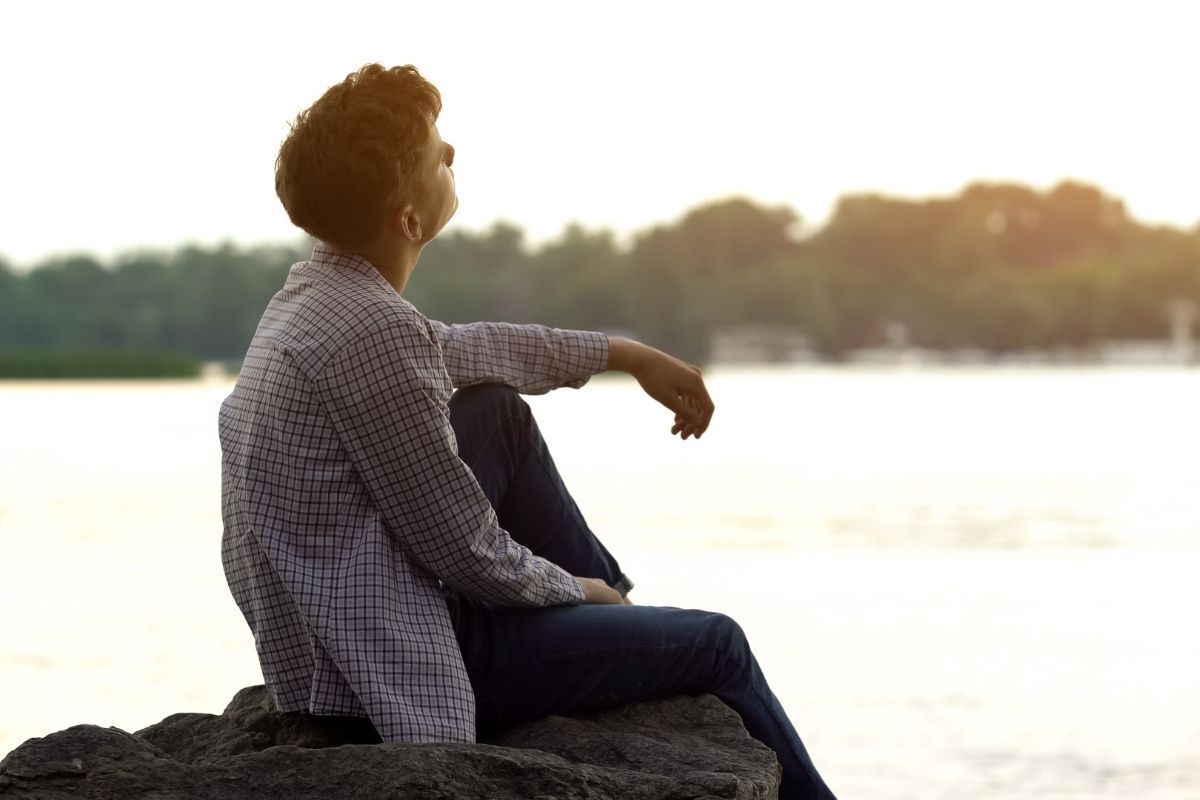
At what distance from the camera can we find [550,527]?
249 cm

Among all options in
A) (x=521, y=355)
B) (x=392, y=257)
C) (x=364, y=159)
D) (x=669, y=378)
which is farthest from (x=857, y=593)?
(x=364, y=159)

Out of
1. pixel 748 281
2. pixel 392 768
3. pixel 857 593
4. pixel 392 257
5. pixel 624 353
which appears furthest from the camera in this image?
pixel 748 281

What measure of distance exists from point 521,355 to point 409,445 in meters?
0.52

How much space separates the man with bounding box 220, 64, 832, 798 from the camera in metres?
2.11

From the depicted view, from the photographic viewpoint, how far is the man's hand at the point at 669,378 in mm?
2676

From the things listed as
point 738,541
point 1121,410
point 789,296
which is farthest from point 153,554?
point 789,296

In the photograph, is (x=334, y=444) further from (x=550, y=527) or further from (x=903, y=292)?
(x=903, y=292)

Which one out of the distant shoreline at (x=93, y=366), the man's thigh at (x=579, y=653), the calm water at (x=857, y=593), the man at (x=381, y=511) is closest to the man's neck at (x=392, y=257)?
the man at (x=381, y=511)

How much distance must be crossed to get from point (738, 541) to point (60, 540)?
366cm

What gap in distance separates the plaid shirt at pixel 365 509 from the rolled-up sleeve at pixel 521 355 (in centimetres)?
27

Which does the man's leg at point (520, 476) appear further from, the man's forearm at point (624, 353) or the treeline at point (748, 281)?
the treeline at point (748, 281)

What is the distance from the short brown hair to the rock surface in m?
0.71

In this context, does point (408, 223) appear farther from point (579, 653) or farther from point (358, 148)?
point (579, 653)

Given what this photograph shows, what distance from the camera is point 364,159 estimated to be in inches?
83.4
